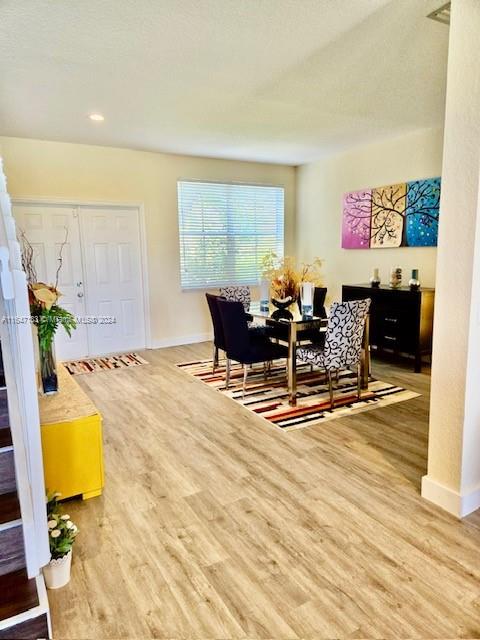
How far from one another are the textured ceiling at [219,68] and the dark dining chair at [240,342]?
6.21 feet

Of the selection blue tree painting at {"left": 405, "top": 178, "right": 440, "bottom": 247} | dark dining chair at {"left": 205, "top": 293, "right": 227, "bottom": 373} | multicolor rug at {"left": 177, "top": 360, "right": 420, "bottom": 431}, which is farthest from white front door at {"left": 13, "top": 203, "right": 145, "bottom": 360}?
blue tree painting at {"left": 405, "top": 178, "right": 440, "bottom": 247}

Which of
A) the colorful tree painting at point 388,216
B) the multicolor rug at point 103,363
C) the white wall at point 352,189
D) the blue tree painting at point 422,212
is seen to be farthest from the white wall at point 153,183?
the blue tree painting at point 422,212

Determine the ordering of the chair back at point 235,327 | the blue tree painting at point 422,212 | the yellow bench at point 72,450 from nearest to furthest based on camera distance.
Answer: the yellow bench at point 72,450 < the chair back at point 235,327 < the blue tree painting at point 422,212

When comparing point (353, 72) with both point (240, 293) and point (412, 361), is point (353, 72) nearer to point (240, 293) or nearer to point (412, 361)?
point (240, 293)

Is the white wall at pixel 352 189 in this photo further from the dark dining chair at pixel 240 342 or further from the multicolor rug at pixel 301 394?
the dark dining chair at pixel 240 342

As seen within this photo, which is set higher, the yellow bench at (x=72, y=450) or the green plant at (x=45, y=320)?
the green plant at (x=45, y=320)

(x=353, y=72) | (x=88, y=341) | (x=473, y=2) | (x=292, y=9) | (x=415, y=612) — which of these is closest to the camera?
(x=415, y=612)

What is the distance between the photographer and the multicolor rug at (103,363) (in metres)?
5.11

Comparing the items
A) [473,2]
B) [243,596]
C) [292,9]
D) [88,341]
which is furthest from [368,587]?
[88,341]

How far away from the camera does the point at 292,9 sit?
237 centimetres

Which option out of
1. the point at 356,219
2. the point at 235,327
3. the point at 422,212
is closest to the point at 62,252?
the point at 235,327

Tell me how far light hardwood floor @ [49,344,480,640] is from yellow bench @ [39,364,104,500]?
12 cm

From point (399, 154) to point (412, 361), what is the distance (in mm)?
2575

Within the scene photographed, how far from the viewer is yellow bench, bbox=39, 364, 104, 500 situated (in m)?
2.30
